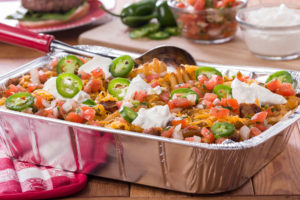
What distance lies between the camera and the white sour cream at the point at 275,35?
4285 millimetres

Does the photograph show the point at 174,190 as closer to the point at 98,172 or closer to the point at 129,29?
the point at 98,172

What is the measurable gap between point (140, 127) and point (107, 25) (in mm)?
2921

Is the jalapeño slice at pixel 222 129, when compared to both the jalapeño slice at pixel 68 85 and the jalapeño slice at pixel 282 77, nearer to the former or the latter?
the jalapeño slice at pixel 282 77

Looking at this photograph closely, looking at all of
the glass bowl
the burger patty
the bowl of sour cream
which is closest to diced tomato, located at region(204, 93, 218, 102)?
the bowl of sour cream

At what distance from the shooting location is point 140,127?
279 centimetres

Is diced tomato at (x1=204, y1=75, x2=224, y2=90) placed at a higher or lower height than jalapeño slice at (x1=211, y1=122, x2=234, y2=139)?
lower

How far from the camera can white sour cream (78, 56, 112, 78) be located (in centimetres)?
359

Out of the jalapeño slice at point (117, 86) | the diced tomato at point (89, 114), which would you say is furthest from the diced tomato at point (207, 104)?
the diced tomato at point (89, 114)

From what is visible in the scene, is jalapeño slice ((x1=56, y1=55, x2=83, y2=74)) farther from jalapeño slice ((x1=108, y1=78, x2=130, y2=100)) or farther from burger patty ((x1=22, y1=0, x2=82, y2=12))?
burger patty ((x1=22, y1=0, x2=82, y2=12))

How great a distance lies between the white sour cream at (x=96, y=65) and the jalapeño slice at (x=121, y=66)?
4 centimetres

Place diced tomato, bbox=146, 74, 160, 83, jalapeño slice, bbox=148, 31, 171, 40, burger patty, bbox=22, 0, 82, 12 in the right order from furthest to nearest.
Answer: burger patty, bbox=22, 0, 82, 12 → jalapeño slice, bbox=148, 31, 171, 40 → diced tomato, bbox=146, 74, 160, 83

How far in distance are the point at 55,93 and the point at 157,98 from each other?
676mm

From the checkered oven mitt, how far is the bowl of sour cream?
87.3 inches

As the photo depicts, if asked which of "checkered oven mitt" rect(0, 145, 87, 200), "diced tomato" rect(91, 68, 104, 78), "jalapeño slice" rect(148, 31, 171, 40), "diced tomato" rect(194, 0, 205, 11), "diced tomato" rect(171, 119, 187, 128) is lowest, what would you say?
"jalapeño slice" rect(148, 31, 171, 40)
